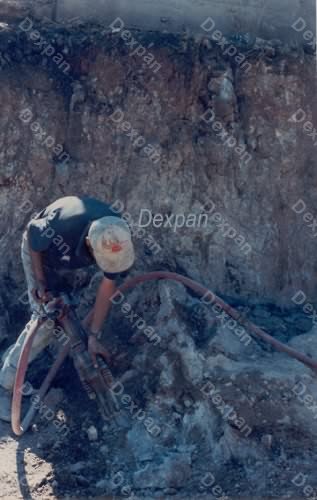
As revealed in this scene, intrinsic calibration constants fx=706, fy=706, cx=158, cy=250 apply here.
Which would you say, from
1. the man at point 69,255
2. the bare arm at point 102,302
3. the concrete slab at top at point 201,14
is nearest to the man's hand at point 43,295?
the man at point 69,255

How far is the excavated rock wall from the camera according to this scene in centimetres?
543

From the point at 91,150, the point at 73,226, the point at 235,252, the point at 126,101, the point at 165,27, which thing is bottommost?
the point at 235,252

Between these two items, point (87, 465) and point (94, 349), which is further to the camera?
point (94, 349)

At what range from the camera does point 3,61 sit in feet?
17.9

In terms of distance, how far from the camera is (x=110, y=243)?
12.6ft

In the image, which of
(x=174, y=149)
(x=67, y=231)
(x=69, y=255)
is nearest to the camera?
(x=67, y=231)

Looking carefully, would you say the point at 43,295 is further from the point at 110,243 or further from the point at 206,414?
the point at 206,414

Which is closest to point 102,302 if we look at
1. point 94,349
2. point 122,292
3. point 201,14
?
point 94,349

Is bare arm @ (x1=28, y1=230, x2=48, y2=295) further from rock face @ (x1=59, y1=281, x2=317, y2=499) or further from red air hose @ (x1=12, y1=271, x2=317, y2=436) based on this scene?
rock face @ (x1=59, y1=281, x2=317, y2=499)

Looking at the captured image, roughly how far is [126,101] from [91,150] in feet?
1.58

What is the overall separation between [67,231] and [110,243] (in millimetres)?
321

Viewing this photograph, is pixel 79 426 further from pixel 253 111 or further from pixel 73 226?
pixel 253 111

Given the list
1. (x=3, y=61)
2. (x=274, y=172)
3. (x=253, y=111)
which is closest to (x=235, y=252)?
(x=274, y=172)

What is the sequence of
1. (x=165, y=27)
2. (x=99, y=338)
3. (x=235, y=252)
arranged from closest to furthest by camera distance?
(x=99, y=338)
(x=235, y=252)
(x=165, y=27)
